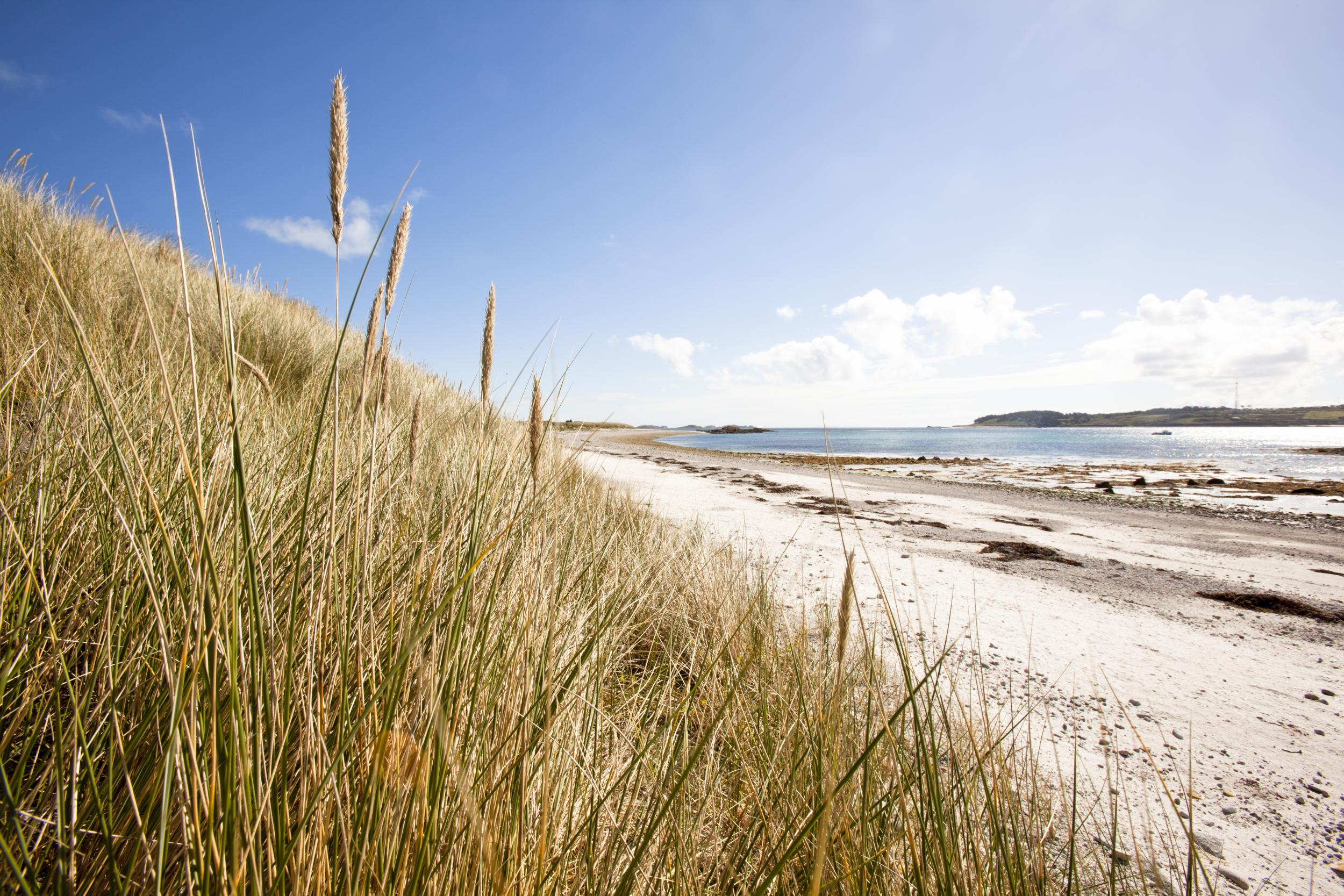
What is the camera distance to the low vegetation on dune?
68cm

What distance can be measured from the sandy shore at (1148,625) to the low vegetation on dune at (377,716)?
0.40 meters

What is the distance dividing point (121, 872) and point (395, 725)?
1.30 ft

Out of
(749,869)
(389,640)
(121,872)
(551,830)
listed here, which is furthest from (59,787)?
(749,869)

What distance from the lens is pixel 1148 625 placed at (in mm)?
3203

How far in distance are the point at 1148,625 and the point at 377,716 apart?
14.0ft

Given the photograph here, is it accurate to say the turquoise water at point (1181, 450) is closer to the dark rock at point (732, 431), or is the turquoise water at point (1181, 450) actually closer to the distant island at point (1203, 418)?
the distant island at point (1203, 418)

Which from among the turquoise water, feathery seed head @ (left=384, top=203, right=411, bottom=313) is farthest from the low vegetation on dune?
the turquoise water

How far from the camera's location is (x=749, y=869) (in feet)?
3.40

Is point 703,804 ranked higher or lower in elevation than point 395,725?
lower

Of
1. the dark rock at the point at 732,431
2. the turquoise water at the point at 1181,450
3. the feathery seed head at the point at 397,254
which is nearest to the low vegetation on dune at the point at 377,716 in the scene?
the feathery seed head at the point at 397,254

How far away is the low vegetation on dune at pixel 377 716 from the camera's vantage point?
677 millimetres

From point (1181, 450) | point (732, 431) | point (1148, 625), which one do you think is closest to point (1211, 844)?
point (1148, 625)

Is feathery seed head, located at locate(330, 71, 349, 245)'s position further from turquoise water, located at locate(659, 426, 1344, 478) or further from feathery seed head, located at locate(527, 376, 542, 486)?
turquoise water, located at locate(659, 426, 1344, 478)

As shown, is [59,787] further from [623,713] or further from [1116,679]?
[1116,679]
